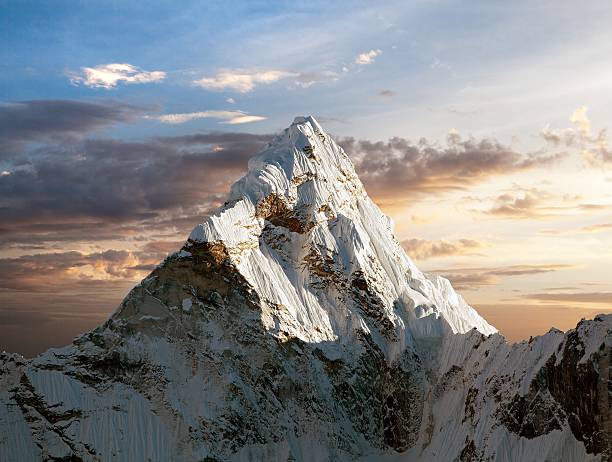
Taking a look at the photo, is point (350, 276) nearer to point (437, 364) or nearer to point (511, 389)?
point (437, 364)

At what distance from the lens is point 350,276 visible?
176500mm

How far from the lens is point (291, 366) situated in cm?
16112

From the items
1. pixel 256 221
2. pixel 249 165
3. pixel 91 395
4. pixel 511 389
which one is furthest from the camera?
pixel 249 165

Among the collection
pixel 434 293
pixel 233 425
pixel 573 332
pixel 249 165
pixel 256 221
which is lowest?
pixel 233 425

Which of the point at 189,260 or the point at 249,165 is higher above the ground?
the point at 249,165

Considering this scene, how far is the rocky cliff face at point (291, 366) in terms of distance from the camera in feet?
457

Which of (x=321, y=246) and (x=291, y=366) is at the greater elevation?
(x=321, y=246)

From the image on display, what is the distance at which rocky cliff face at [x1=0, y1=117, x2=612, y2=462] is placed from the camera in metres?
139

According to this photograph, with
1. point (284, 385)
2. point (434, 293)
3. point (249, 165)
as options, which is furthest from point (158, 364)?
point (434, 293)

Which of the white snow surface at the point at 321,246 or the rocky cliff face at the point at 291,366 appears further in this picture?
the white snow surface at the point at 321,246

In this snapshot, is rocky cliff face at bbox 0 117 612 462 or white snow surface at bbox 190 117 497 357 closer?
rocky cliff face at bbox 0 117 612 462

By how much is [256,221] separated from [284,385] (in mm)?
36065

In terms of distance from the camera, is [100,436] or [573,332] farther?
[100,436]

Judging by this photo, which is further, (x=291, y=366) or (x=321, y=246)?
(x=321, y=246)
